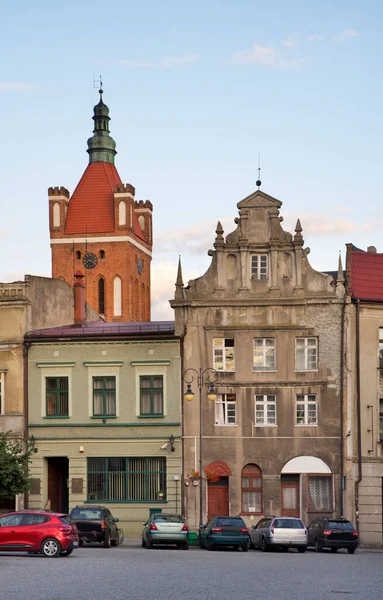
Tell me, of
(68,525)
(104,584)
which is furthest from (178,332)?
(104,584)

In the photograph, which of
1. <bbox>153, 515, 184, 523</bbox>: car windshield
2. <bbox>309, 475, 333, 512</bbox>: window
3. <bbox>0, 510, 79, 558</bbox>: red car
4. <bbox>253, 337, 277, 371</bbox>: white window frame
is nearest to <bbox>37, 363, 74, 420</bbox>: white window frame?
<bbox>253, 337, 277, 371</bbox>: white window frame

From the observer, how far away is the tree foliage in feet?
187

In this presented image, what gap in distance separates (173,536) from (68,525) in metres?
9.40

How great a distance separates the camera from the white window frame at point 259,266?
6253 cm

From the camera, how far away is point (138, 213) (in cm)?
13925

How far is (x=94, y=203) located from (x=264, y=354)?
7138 centimetres

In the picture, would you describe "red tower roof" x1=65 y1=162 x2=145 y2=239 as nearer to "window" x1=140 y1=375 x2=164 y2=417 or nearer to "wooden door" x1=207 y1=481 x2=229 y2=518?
"window" x1=140 y1=375 x2=164 y2=417

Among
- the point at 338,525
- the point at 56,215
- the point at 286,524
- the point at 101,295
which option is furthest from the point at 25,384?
the point at 56,215

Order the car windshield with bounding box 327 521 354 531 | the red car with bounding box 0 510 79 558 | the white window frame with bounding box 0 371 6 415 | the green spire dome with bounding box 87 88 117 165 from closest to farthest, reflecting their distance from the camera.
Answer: the red car with bounding box 0 510 79 558, the car windshield with bounding box 327 521 354 531, the white window frame with bounding box 0 371 6 415, the green spire dome with bounding box 87 88 117 165

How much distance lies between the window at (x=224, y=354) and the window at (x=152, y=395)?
301cm

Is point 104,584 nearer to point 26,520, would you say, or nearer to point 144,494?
point 26,520

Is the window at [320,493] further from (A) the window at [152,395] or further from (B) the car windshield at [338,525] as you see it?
(B) the car windshield at [338,525]

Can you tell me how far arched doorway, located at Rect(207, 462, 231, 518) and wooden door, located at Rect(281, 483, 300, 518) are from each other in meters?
2.75

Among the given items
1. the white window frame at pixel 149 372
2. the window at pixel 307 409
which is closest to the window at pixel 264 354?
the window at pixel 307 409
